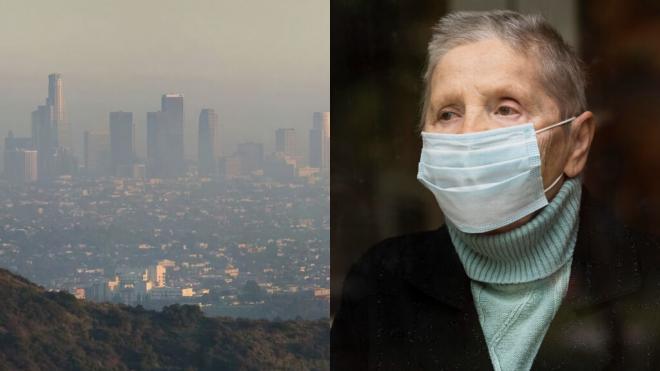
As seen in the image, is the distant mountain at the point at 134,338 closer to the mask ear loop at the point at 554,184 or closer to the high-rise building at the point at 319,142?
the high-rise building at the point at 319,142

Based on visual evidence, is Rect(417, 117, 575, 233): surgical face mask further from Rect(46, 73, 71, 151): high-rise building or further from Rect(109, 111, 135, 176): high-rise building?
Rect(46, 73, 71, 151): high-rise building

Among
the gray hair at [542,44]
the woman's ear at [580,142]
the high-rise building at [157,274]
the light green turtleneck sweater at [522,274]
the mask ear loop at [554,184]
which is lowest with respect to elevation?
the high-rise building at [157,274]

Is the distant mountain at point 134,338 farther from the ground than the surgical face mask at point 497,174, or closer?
closer

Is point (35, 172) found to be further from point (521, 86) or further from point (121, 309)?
point (521, 86)

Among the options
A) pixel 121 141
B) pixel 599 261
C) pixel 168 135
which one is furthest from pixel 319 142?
pixel 599 261

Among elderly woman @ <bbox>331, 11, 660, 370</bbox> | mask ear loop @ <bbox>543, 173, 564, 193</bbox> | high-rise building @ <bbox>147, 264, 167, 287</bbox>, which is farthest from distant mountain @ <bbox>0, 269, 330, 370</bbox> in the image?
mask ear loop @ <bbox>543, 173, 564, 193</bbox>

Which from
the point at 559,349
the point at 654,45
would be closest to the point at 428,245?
the point at 559,349

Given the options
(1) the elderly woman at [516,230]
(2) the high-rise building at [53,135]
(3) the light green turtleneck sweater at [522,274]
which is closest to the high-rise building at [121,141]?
(2) the high-rise building at [53,135]
